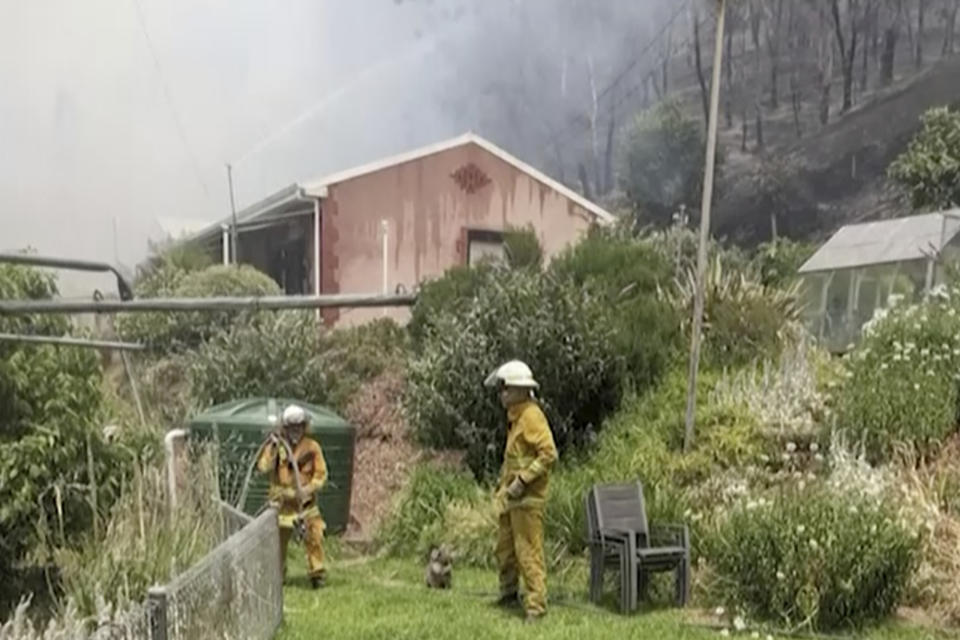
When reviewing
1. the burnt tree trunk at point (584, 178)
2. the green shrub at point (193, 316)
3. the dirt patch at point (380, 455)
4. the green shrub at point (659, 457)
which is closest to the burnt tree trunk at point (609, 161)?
the burnt tree trunk at point (584, 178)

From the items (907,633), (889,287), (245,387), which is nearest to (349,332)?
(245,387)

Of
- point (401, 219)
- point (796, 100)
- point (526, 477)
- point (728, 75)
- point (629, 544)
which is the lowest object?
point (629, 544)

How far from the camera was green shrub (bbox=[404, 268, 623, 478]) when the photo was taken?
1316cm

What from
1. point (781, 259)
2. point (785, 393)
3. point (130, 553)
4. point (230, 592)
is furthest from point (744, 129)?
point (230, 592)

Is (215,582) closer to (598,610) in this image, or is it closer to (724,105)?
(598,610)

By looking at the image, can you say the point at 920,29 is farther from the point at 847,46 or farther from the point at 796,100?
the point at 796,100

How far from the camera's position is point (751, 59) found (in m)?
65.3

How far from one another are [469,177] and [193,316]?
394 inches

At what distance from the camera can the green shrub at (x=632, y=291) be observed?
14.0m

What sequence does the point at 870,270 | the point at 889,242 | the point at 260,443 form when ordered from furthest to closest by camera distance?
the point at 889,242, the point at 870,270, the point at 260,443

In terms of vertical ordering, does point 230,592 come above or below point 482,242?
below

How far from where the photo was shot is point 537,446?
27.0ft

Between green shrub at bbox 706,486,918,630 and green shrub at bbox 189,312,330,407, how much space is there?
9196 mm

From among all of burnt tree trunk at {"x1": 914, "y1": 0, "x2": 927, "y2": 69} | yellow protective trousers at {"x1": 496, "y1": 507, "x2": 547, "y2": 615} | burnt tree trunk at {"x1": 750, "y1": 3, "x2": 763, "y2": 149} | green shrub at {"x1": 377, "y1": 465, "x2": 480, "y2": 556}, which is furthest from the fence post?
burnt tree trunk at {"x1": 914, "y1": 0, "x2": 927, "y2": 69}
